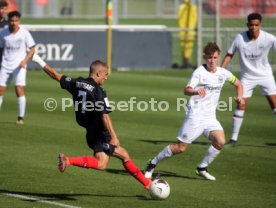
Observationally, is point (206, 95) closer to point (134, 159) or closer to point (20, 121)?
point (134, 159)

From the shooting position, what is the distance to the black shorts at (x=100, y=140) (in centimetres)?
1180

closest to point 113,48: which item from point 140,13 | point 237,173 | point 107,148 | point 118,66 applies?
point 118,66

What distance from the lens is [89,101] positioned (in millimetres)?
11703

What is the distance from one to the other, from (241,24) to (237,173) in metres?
22.4

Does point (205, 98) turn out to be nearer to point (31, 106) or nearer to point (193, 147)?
point (193, 147)

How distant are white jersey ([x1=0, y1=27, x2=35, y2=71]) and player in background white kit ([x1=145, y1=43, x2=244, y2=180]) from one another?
6.49 m

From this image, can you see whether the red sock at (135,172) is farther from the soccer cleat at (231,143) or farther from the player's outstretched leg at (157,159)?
the soccer cleat at (231,143)

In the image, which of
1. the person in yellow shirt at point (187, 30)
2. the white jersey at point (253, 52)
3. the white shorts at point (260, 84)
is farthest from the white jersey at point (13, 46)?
the person in yellow shirt at point (187, 30)

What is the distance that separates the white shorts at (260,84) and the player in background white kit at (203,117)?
3563 mm

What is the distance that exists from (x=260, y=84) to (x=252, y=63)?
44 centimetres

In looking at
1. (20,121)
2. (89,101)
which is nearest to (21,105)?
(20,121)

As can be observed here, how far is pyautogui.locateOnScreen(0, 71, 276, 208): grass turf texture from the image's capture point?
11.9m

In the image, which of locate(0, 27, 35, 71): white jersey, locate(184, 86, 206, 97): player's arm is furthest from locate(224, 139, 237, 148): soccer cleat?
locate(0, 27, 35, 71): white jersey

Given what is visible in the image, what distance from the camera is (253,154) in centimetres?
1572
